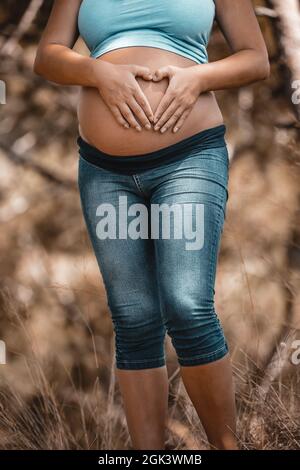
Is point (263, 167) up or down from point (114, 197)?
down

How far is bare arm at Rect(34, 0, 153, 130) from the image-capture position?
1.78 m

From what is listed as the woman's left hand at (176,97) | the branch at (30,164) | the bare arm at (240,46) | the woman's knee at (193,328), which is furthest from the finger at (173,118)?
the branch at (30,164)

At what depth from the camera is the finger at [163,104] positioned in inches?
69.9

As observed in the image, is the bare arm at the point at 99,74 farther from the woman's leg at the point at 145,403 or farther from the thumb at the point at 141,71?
the woman's leg at the point at 145,403

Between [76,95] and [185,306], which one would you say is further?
[76,95]

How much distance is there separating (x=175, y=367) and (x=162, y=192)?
3.67ft

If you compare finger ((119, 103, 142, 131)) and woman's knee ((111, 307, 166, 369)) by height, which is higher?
finger ((119, 103, 142, 131))

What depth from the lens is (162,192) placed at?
1.77 m

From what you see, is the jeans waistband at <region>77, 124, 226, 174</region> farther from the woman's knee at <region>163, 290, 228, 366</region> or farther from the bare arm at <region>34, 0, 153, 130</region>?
the woman's knee at <region>163, 290, 228, 366</region>

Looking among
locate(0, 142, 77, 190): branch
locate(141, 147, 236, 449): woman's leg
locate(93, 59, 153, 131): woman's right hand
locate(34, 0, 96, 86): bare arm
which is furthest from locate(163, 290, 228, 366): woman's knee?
locate(0, 142, 77, 190): branch

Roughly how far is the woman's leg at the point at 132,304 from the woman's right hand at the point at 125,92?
0.13 metres

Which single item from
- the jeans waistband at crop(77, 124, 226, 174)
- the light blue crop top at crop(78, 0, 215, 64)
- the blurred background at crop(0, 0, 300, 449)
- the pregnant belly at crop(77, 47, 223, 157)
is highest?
the light blue crop top at crop(78, 0, 215, 64)
